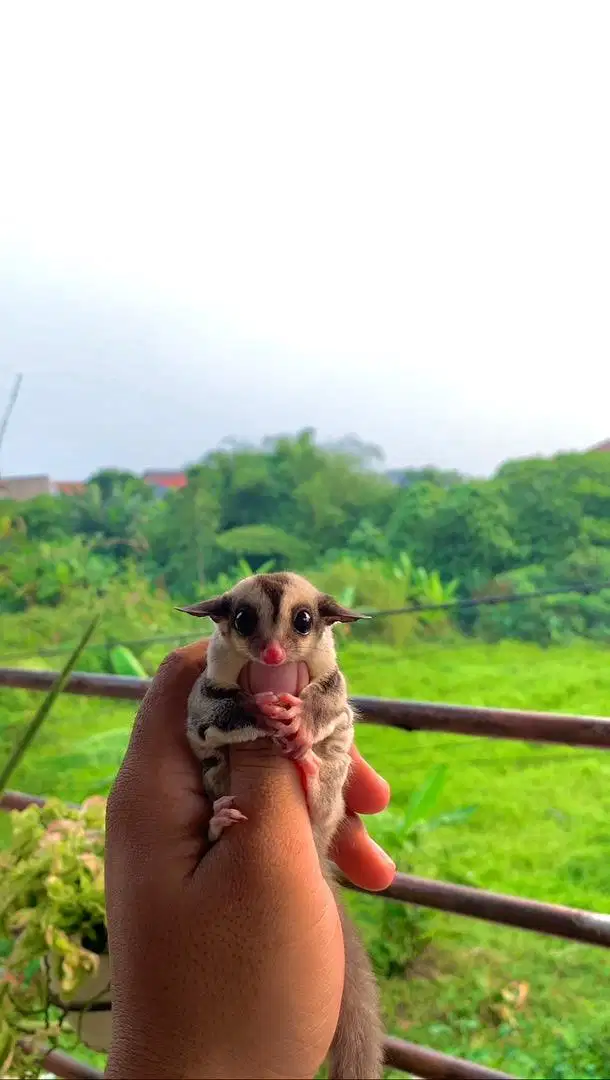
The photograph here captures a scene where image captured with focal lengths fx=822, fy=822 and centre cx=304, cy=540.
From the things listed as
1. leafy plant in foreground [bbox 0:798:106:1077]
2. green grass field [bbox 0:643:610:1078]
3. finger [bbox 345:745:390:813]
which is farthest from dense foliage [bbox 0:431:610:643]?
finger [bbox 345:745:390:813]

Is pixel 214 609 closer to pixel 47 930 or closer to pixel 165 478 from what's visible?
pixel 47 930

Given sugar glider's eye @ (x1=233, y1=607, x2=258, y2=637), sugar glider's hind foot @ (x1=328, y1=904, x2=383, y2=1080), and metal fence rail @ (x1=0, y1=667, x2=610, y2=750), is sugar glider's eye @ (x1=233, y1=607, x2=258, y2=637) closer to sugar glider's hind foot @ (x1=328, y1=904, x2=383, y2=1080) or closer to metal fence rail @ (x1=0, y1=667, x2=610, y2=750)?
sugar glider's hind foot @ (x1=328, y1=904, x2=383, y2=1080)

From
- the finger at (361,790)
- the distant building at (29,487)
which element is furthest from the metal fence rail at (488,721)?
the distant building at (29,487)

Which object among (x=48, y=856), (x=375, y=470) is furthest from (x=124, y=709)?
(x=375, y=470)

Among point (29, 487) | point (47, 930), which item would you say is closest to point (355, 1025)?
point (47, 930)

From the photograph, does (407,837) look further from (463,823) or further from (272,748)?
(272,748)

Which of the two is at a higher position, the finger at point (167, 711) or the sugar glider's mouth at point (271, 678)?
the sugar glider's mouth at point (271, 678)

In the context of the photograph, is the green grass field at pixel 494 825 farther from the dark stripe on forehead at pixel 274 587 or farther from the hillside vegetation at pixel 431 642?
the dark stripe on forehead at pixel 274 587
